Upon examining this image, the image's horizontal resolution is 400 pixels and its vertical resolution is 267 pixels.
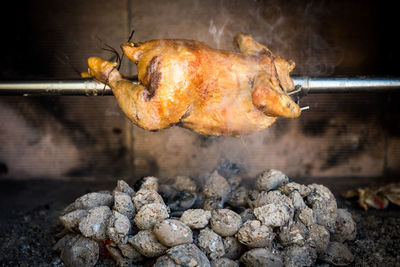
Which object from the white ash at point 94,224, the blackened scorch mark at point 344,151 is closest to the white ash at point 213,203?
the white ash at point 94,224

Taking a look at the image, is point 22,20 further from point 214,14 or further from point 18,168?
point 214,14

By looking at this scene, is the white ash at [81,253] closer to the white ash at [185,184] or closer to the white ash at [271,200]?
the white ash at [185,184]

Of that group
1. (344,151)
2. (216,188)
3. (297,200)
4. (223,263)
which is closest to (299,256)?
(297,200)

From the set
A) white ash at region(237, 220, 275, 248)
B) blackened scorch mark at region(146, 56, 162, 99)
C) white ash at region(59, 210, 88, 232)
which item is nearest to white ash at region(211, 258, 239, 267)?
white ash at region(237, 220, 275, 248)

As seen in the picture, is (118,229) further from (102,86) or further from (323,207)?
(323,207)

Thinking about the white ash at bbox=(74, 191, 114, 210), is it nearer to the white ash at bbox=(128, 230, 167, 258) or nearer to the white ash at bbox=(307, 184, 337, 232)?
the white ash at bbox=(128, 230, 167, 258)

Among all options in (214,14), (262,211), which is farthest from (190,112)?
(214,14)

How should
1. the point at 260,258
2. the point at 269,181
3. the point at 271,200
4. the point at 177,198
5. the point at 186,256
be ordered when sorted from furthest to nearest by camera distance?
1. the point at 177,198
2. the point at 269,181
3. the point at 271,200
4. the point at 260,258
5. the point at 186,256
